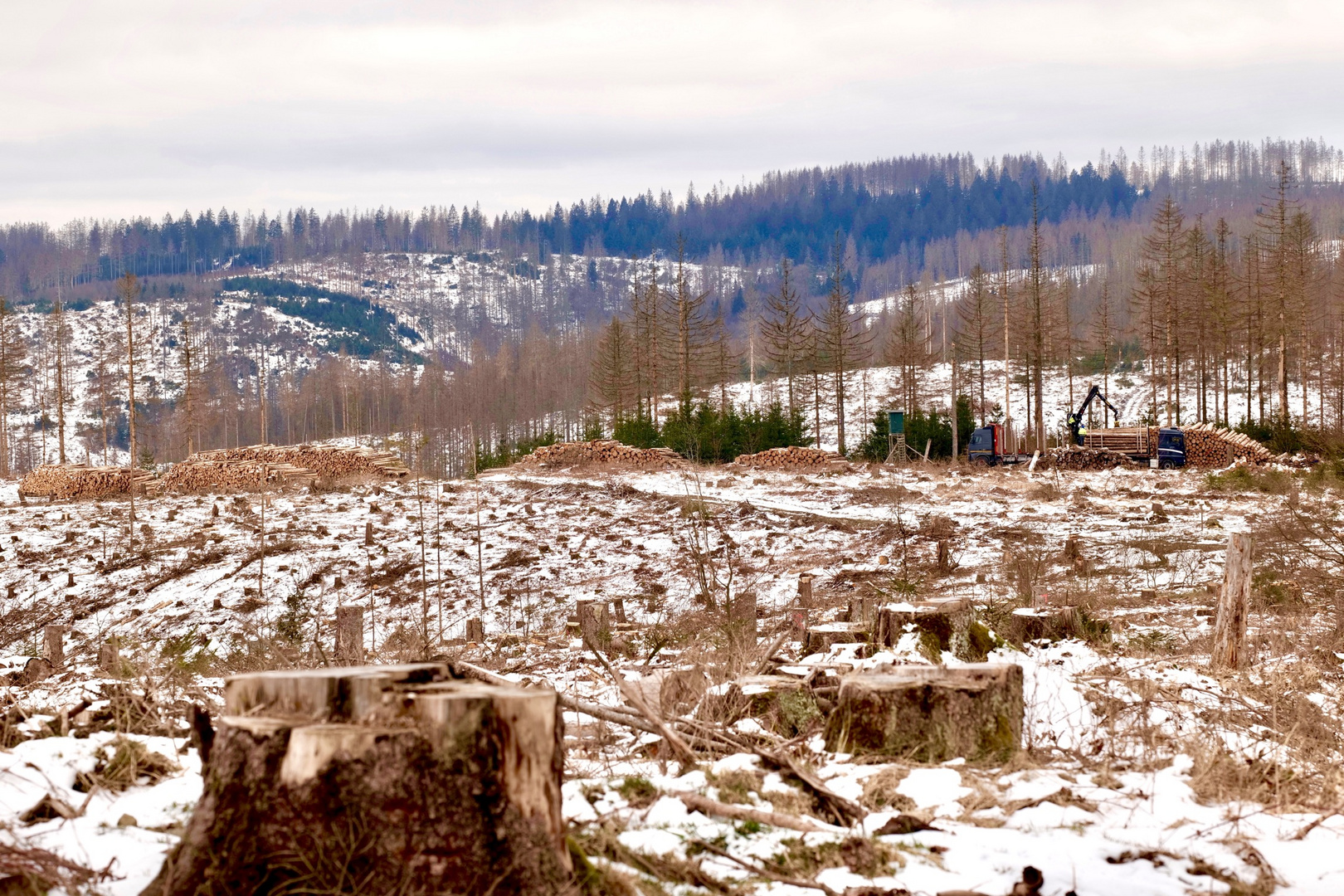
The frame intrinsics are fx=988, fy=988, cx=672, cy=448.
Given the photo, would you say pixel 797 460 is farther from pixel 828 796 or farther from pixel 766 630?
pixel 828 796

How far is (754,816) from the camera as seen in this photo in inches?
169

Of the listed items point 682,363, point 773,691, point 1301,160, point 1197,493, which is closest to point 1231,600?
point 773,691

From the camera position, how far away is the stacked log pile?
32781mm

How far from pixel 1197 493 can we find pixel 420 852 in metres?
24.3

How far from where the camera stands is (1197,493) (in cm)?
→ 2350

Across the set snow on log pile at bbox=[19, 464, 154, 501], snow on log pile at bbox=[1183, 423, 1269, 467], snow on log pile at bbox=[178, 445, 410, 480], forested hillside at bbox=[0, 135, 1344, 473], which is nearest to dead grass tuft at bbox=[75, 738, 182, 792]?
forested hillside at bbox=[0, 135, 1344, 473]

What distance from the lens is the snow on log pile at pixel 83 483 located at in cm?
3300

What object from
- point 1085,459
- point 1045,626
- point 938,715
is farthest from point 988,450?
point 938,715

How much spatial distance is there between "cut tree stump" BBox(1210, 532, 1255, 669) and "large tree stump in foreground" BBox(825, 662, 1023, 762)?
357cm

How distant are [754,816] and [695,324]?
48167mm

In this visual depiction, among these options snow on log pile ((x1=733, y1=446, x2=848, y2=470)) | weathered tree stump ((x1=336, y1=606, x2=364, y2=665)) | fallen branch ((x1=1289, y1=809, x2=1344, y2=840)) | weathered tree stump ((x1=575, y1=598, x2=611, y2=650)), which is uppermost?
fallen branch ((x1=1289, y1=809, x2=1344, y2=840))

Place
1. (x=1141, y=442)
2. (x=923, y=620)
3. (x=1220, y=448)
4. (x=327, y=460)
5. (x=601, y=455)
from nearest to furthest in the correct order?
(x=923, y=620) < (x=1220, y=448) < (x=1141, y=442) < (x=327, y=460) < (x=601, y=455)

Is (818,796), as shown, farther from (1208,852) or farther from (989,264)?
(989,264)

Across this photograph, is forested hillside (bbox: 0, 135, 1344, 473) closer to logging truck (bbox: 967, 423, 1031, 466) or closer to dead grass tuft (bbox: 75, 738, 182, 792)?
logging truck (bbox: 967, 423, 1031, 466)
